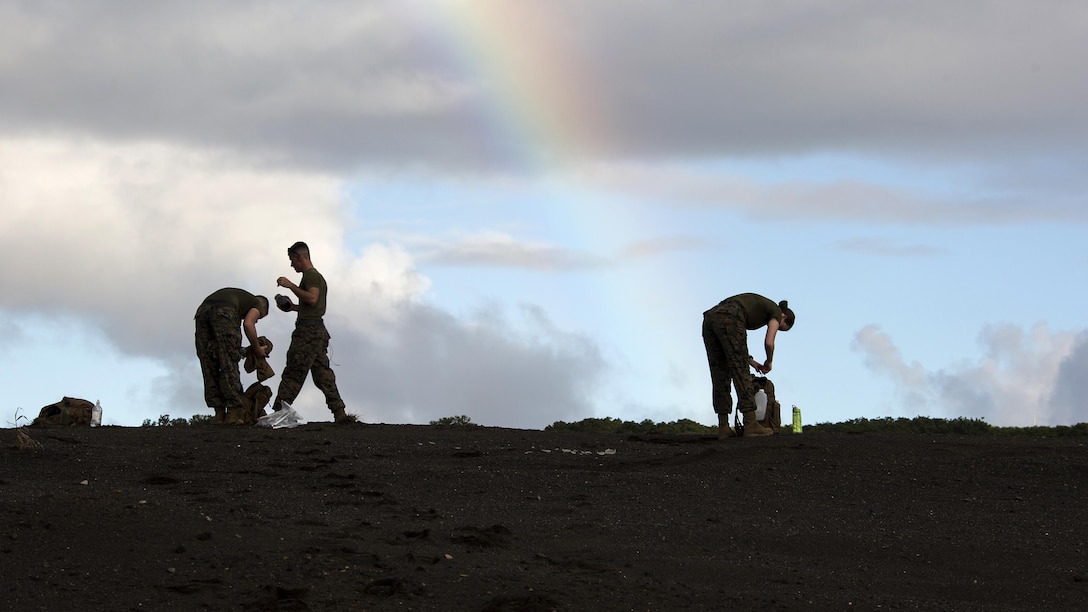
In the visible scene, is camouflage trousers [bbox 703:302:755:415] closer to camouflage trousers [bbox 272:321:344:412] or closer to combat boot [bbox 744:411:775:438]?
combat boot [bbox 744:411:775:438]

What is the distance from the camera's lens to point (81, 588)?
9156 mm

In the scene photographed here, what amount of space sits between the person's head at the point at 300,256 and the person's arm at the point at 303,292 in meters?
0.30

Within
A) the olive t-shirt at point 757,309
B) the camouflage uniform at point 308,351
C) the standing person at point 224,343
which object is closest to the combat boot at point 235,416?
the standing person at point 224,343

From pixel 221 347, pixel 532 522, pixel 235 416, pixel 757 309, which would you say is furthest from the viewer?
pixel 235 416

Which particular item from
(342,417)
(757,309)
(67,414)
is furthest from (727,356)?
(67,414)

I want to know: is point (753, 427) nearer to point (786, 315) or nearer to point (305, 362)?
point (786, 315)

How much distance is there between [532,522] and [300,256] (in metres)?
7.22

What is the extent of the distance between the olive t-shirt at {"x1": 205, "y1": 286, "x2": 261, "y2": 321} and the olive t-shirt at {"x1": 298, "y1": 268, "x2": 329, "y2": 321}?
0.54 meters

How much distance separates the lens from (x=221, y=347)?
56.5ft

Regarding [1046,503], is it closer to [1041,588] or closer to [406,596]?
[1041,588]

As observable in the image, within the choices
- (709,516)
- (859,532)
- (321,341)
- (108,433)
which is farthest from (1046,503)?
(108,433)

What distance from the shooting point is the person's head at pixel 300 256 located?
58.4 ft

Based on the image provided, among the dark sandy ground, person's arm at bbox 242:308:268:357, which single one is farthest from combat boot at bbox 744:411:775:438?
person's arm at bbox 242:308:268:357

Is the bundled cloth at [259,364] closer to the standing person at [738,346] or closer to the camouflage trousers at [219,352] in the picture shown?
the camouflage trousers at [219,352]
